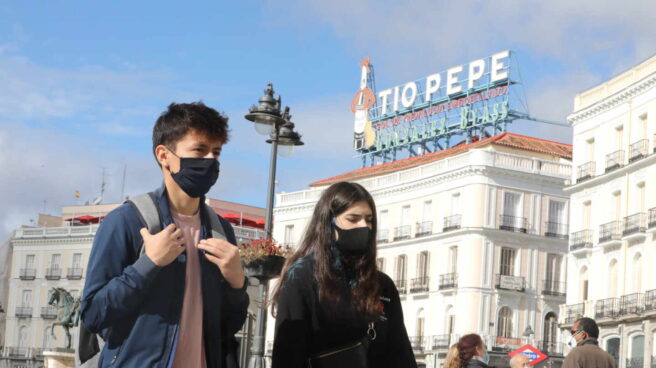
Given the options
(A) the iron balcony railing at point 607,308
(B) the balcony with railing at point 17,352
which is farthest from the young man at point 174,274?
(B) the balcony with railing at point 17,352

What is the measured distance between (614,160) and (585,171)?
2.92 metres

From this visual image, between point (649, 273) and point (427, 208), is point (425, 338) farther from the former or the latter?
point (649, 273)

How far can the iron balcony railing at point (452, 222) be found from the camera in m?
59.7

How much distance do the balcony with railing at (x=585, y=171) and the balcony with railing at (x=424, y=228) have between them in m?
11.0

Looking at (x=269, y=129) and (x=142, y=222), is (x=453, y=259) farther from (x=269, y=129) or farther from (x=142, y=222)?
(x=142, y=222)

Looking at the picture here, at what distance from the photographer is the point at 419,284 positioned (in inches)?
2434

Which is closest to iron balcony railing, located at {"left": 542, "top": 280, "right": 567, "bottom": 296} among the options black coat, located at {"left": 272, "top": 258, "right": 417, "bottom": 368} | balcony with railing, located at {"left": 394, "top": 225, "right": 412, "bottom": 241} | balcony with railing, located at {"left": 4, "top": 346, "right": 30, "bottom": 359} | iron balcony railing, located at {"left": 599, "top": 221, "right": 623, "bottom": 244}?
balcony with railing, located at {"left": 394, "top": 225, "right": 412, "bottom": 241}

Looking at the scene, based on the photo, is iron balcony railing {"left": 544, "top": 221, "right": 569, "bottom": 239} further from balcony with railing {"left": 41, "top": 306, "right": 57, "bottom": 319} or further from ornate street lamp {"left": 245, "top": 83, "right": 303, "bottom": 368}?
ornate street lamp {"left": 245, "top": 83, "right": 303, "bottom": 368}

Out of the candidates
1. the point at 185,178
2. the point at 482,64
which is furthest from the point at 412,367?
the point at 482,64

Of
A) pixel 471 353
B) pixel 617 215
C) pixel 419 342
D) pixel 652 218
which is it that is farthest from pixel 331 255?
pixel 419 342

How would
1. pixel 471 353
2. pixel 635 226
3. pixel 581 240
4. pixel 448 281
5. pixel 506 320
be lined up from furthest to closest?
pixel 448 281 → pixel 506 320 → pixel 581 240 → pixel 635 226 → pixel 471 353

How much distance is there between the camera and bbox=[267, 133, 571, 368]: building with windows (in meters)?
58.2

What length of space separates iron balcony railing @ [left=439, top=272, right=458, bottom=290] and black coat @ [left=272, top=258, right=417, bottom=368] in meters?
54.3

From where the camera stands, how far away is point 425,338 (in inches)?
2398
